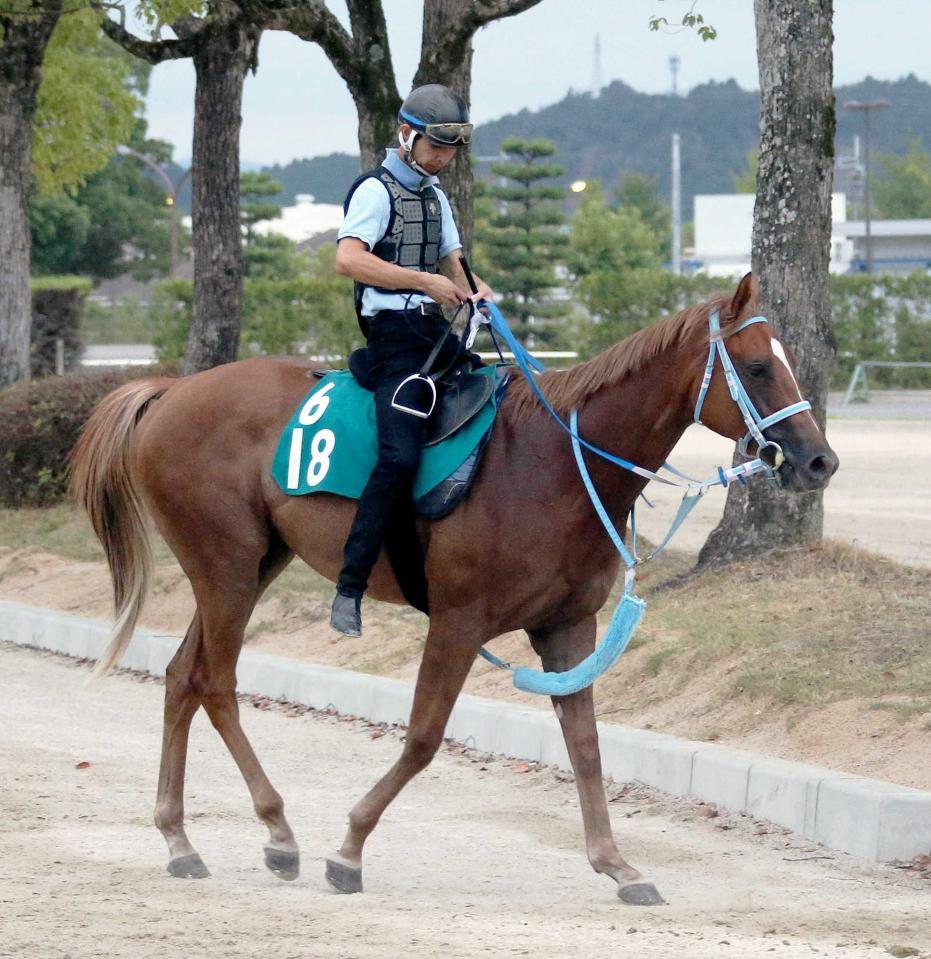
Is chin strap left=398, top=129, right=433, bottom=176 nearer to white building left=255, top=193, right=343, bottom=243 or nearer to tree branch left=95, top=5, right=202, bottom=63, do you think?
tree branch left=95, top=5, right=202, bottom=63

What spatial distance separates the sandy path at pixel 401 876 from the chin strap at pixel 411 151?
265 cm

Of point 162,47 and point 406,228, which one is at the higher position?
point 162,47

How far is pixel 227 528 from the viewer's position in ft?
22.7

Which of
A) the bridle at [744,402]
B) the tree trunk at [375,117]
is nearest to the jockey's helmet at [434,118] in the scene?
the bridle at [744,402]

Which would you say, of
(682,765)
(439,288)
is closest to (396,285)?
(439,288)

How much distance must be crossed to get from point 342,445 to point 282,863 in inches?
61.4

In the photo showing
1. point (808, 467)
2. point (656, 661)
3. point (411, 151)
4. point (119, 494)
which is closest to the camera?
point (808, 467)

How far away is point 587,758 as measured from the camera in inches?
247

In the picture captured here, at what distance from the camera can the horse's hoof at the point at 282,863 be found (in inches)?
251

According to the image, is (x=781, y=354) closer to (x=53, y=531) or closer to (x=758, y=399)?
(x=758, y=399)

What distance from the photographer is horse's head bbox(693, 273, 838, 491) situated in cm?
562

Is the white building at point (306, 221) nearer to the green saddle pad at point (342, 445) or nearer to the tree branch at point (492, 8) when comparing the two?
the tree branch at point (492, 8)

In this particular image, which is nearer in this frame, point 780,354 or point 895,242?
point 780,354

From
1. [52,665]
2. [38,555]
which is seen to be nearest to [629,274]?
[38,555]
